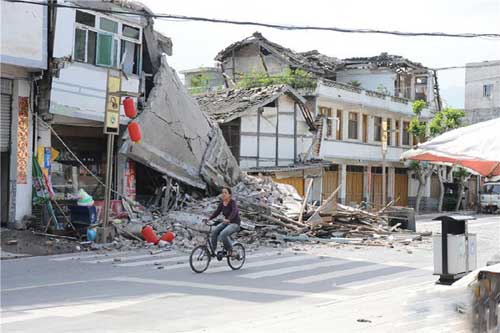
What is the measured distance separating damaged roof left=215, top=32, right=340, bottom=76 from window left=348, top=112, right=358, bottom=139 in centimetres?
377

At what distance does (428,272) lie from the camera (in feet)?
50.0

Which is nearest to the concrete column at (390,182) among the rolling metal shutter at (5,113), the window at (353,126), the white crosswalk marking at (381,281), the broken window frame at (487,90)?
the window at (353,126)

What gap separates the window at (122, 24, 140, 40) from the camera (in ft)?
78.7

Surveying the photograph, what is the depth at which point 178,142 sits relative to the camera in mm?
25109

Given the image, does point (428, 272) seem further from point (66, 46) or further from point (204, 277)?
point (66, 46)

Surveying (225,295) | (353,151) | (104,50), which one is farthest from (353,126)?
(225,295)

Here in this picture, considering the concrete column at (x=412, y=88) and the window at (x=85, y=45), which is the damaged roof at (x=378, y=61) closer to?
the concrete column at (x=412, y=88)

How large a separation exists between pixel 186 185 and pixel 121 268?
10.2 m

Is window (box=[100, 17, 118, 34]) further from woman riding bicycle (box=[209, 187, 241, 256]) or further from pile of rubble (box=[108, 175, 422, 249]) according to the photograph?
woman riding bicycle (box=[209, 187, 241, 256])

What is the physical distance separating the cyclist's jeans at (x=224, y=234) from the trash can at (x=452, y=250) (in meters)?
4.57

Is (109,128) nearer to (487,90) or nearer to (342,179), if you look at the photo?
(342,179)

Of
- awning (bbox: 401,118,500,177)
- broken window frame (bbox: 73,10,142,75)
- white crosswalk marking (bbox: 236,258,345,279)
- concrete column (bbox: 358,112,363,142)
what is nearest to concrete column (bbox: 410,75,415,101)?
concrete column (bbox: 358,112,363,142)

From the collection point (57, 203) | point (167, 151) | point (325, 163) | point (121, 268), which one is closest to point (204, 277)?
point (121, 268)

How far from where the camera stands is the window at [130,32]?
24.0 meters
